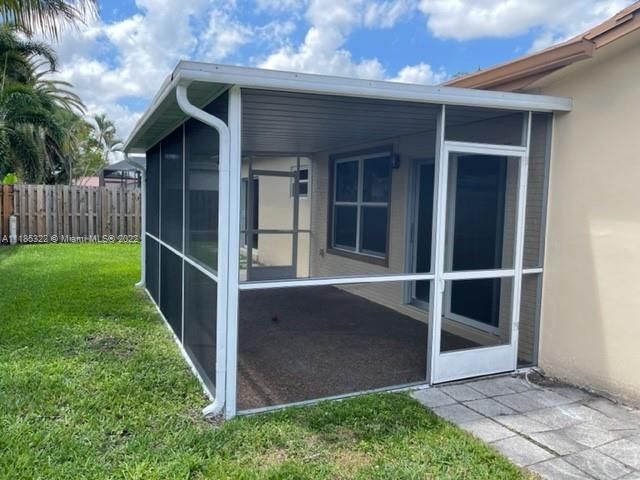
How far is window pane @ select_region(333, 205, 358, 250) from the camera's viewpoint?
8.26m

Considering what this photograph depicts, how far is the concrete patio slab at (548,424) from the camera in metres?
3.03

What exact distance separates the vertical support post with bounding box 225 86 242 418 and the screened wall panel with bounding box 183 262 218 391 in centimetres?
23

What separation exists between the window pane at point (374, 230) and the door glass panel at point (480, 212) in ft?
8.44

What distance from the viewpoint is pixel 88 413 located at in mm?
3510

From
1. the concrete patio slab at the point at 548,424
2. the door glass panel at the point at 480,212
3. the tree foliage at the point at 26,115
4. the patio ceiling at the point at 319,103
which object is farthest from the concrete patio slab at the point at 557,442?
the tree foliage at the point at 26,115

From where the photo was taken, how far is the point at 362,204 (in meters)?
8.00

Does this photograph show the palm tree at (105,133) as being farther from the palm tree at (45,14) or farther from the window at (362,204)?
the window at (362,204)

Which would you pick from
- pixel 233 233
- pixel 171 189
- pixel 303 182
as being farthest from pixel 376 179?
pixel 233 233

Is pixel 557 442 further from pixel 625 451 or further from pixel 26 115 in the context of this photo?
pixel 26 115

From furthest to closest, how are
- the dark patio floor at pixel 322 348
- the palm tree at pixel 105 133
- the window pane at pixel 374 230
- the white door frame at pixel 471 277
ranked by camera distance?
1. the palm tree at pixel 105 133
2. the window pane at pixel 374 230
3. the dark patio floor at pixel 322 348
4. the white door frame at pixel 471 277

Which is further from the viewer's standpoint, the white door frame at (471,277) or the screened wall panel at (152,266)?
the screened wall panel at (152,266)

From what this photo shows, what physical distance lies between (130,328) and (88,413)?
2383 mm

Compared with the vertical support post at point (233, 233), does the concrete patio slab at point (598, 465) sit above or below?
below

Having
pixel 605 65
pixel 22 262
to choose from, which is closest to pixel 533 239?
pixel 605 65
